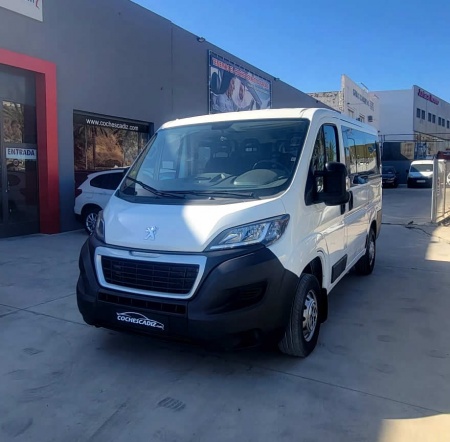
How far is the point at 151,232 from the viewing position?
3547 mm

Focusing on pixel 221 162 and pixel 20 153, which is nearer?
pixel 221 162

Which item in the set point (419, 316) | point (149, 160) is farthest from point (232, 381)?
point (419, 316)

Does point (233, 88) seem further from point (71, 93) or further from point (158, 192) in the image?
point (158, 192)

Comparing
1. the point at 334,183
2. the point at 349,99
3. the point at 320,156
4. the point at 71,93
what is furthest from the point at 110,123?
the point at 349,99

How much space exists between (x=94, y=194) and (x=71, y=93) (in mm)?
2857

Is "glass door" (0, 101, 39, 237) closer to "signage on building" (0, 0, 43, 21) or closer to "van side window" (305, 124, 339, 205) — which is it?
"signage on building" (0, 0, 43, 21)

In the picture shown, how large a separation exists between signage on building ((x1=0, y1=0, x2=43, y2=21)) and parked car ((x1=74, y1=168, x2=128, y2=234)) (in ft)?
12.8

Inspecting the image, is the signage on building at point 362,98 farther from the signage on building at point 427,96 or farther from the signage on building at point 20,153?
the signage on building at point 20,153

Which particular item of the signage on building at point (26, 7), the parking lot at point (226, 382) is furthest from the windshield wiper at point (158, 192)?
the signage on building at point (26, 7)

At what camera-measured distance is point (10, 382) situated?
354 cm

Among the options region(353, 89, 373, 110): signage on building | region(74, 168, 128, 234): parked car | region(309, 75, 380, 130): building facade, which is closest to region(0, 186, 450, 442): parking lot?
region(74, 168, 128, 234): parked car

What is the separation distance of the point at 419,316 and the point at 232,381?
2.69 m

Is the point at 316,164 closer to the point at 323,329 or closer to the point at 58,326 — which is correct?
the point at 323,329

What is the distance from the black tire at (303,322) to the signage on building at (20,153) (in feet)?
29.1
